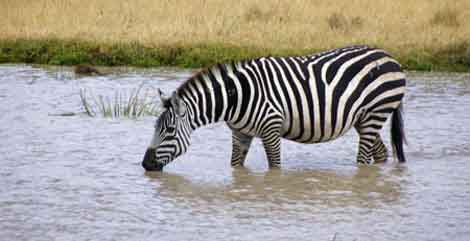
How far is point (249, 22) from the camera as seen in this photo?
19125 mm

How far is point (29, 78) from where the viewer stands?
51.6 ft

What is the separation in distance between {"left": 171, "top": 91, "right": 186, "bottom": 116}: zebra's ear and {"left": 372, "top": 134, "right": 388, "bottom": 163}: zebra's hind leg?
218 centimetres

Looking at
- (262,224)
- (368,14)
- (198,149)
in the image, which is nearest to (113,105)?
(198,149)

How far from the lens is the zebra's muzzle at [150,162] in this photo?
902 cm

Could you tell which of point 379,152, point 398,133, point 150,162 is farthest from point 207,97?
point 398,133

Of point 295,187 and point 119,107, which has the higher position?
point 119,107

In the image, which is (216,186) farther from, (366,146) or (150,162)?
(366,146)

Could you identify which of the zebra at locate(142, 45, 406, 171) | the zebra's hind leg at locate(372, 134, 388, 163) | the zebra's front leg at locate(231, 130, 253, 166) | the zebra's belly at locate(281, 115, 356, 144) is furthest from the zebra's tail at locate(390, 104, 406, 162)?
the zebra's front leg at locate(231, 130, 253, 166)

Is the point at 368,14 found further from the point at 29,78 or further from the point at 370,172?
the point at 370,172

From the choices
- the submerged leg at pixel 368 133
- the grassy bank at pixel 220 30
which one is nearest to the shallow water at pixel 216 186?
the submerged leg at pixel 368 133

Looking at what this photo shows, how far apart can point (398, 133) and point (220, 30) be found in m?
8.84

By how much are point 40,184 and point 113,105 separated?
4529mm

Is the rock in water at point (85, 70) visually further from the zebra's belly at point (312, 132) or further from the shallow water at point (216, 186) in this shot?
the zebra's belly at point (312, 132)

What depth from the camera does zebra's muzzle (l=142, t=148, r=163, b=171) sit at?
9.02 meters
